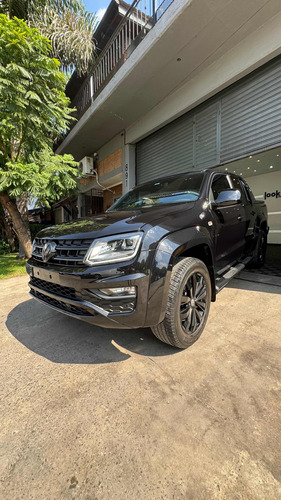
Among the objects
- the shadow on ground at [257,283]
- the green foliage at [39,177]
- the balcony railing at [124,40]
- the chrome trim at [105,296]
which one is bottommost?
the shadow on ground at [257,283]

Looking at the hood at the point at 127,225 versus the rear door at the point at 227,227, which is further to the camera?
the rear door at the point at 227,227

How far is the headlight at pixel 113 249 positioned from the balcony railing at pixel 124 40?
5444 millimetres

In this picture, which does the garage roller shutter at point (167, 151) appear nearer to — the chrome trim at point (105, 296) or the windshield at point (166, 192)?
the windshield at point (166, 192)

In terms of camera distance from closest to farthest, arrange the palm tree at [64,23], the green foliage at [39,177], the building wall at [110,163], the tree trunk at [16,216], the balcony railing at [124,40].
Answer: the green foliage at [39,177], the balcony railing at [124,40], the tree trunk at [16,216], the palm tree at [64,23], the building wall at [110,163]

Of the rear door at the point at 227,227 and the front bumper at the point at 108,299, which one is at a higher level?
the rear door at the point at 227,227

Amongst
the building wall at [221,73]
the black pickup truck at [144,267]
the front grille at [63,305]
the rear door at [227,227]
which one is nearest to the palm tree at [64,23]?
the building wall at [221,73]

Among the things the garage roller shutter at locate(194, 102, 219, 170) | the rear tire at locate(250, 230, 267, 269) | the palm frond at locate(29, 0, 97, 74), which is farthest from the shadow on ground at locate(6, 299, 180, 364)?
the palm frond at locate(29, 0, 97, 74)

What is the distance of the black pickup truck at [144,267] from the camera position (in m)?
1.53

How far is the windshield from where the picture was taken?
2436 millimetres

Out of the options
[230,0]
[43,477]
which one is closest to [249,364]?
[43,477]

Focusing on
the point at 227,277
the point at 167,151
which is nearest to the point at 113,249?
the point at 227,277

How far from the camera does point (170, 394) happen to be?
1.46 m

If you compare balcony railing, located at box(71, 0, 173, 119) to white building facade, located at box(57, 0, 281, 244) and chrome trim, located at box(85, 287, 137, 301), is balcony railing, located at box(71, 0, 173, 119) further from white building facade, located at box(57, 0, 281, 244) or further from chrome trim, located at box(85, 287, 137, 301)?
chrome trim, located at box(85, 287, 137, 301)

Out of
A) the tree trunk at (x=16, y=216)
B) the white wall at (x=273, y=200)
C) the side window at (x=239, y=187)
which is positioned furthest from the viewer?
the white wall at (x=273, y=200)
